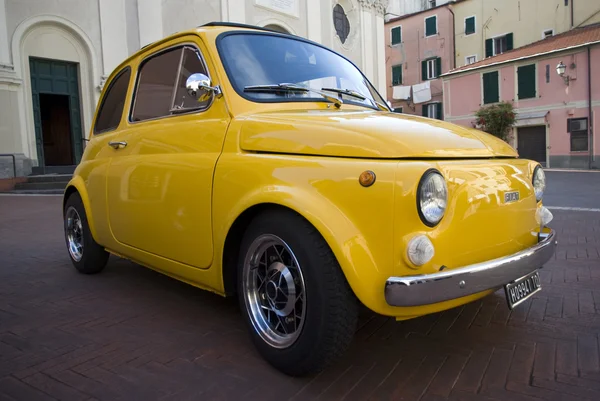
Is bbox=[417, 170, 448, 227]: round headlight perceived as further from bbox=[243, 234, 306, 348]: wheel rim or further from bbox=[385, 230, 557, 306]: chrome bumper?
bbox=[243, 234, 306, 348]: wheel rim

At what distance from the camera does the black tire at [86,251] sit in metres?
4.26

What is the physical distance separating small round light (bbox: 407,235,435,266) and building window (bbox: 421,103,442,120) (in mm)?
31179

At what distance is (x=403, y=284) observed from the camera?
204 cm

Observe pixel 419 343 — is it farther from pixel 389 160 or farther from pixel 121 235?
pixel 121 235

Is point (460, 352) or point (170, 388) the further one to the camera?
point (460, 352)

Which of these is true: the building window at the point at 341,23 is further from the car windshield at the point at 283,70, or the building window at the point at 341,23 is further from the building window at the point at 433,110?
the car windshield at the point at 283,70

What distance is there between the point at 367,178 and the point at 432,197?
0.30 metres

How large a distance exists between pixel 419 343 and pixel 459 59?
3265 centimetres

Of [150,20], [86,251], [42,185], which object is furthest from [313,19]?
[86,251]

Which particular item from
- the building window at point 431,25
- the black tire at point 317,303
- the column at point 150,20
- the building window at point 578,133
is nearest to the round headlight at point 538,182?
the black tire at point 317,303

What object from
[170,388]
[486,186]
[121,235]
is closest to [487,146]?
[486,186]

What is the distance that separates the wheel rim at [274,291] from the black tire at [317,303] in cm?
6

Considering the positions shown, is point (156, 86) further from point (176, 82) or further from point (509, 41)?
point (509, 41)

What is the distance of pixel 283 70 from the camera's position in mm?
3146
